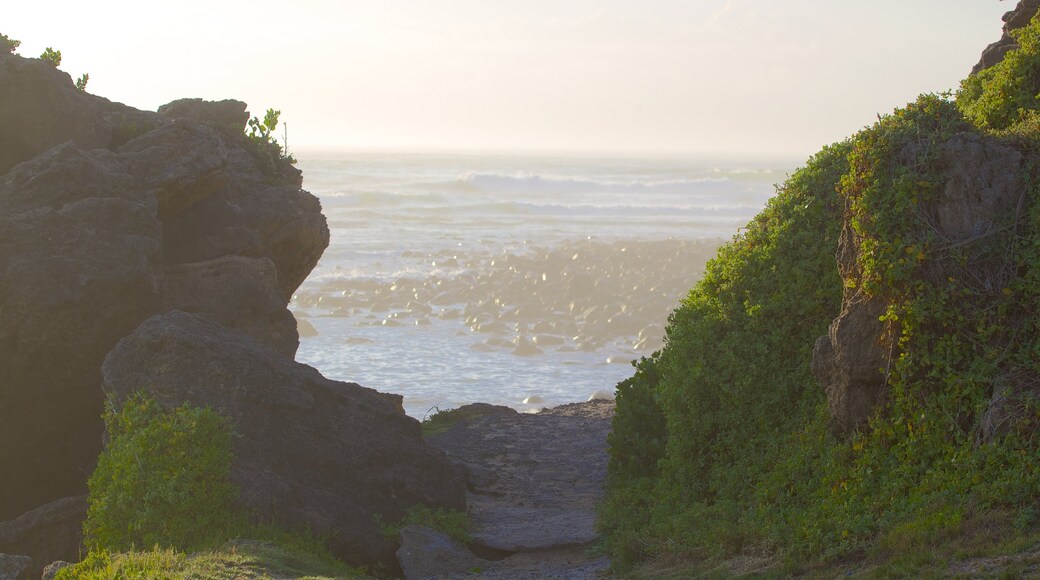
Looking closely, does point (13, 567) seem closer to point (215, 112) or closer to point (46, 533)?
point (46, 533)

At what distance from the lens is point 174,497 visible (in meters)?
10.9

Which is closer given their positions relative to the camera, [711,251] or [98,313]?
[98,313]

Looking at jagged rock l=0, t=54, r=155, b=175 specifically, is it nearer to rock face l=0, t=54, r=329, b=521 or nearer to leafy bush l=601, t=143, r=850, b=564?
rock face l=0, t=54, r=329, b=521

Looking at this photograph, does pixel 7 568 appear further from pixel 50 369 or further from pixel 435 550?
pixel 435 550

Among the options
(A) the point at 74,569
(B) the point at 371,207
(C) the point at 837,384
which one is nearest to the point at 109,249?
(A) the point at 74,569

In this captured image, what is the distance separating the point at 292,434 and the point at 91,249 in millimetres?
3842

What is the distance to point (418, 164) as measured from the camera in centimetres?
13575

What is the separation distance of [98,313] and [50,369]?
100 cm

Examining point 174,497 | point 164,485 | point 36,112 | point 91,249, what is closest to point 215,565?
point 174,497

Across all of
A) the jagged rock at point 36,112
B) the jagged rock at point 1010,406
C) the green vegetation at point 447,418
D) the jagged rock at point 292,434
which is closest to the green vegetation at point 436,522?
the jagged rock at point 292,434

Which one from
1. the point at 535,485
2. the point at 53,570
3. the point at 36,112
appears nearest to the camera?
the point at 53,570

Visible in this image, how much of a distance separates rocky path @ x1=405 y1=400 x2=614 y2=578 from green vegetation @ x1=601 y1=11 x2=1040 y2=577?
64 cm

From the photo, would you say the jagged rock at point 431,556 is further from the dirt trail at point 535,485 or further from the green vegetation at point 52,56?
the green vegetation at point 52,56

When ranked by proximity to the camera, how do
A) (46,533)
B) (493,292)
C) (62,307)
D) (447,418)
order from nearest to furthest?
(46,533) → (62,307) → (447,418) → (493,292)
